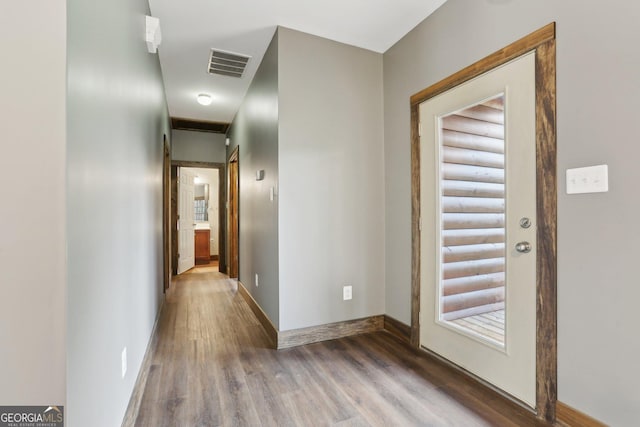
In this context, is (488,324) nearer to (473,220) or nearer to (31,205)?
(473,220)

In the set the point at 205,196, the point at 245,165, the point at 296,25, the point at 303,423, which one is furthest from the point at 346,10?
the point at 205,196

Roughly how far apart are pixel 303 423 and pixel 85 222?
1.41m

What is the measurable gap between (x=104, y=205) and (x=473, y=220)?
2.16m

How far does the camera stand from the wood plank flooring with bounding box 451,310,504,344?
1.92m

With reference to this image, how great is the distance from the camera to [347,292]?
2818 millimetres

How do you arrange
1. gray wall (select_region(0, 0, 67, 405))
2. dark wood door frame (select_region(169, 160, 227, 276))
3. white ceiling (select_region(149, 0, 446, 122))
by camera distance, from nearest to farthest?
gray wall (select_region(0, 0, 67, 405)) < white ceiling (select_region(149, 0, 446, 122)) < dark wood door frame (select_region(169, 160, 227, 276))

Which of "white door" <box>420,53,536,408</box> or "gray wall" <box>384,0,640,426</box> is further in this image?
"white door" <box>420,53,536,408</box>

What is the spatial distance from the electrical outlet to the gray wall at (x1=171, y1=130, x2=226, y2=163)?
4169 millimetres

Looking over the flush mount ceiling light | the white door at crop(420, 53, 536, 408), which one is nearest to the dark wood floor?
the white door at crop(420, 53, 536, 408)

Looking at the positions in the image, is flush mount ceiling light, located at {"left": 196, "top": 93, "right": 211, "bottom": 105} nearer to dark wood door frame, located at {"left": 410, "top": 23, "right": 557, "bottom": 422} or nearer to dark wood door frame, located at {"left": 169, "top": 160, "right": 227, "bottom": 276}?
dark wood door frame, located at {"left": 169, "top": 160, "right": 227, "bottom": 276}

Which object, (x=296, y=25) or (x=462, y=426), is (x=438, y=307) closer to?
(x=462, y=426)
